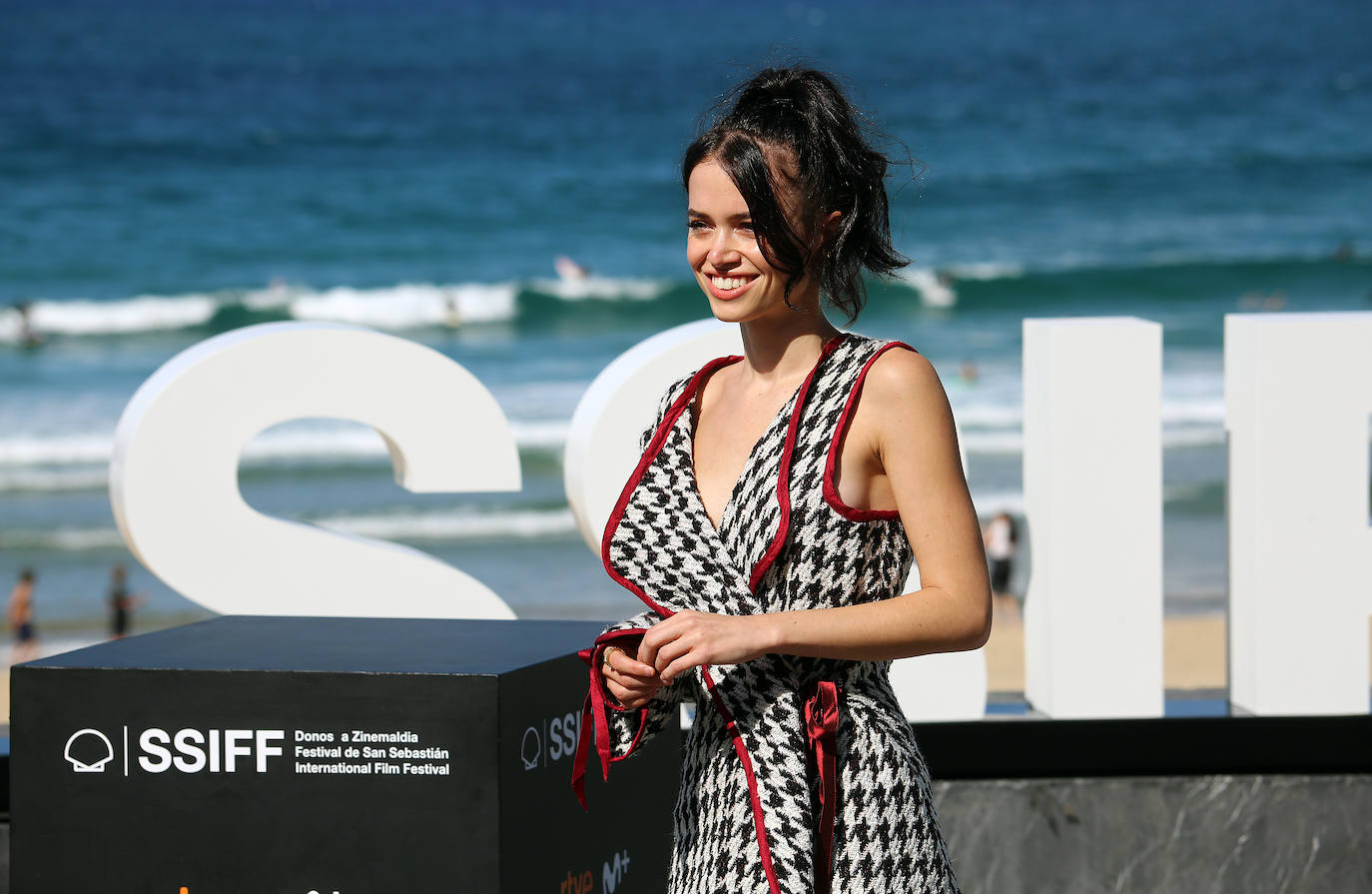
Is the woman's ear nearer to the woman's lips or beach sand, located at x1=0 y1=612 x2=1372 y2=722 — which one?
the woman's lips

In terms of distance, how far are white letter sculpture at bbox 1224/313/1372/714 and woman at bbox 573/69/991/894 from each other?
2.26 m

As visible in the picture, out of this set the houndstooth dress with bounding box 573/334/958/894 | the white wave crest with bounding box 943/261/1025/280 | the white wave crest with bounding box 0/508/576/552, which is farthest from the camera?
the white wave crest with bounding box 943/261/1025/280

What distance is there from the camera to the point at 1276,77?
32.0 m

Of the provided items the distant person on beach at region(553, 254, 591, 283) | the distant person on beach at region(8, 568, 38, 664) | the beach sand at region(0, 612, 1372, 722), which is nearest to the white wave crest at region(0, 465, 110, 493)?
the distant person on beach at region(8, 568, 38, 664)

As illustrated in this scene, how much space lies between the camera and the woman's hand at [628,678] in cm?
175

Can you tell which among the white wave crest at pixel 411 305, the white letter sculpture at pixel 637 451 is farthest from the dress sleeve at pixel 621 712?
the white wave crest at pixel 411 305

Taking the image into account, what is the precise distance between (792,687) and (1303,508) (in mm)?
2438

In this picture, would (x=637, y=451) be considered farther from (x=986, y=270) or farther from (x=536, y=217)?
(x=536, y=217)

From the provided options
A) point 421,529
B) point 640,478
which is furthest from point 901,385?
point 421,529

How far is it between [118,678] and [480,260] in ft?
69.0

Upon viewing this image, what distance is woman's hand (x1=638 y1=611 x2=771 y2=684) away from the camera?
5.44 feet

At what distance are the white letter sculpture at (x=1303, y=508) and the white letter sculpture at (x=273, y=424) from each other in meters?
1.72

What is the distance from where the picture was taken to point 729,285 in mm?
1819

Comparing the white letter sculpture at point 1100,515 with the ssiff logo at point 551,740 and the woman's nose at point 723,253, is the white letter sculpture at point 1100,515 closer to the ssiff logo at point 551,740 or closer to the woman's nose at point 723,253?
the ssiff logo at point 551,740
